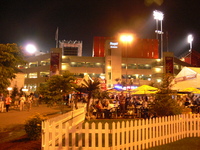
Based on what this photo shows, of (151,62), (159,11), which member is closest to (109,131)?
(151,62)

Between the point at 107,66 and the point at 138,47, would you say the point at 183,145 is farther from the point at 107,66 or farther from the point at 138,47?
the point at 138,47

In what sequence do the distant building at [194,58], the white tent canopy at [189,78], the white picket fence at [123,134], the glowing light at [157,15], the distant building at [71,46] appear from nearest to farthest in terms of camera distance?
the white picket fence at [123,134] < the white tent canopy at [189,78] < the glowing light at [157,15] < the distant building at [194,58] < the distant building at [71,46]

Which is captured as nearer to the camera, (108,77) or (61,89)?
(61,89)

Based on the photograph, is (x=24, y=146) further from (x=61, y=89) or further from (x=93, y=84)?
(x=93, y=84)

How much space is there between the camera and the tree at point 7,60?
24.4 feet

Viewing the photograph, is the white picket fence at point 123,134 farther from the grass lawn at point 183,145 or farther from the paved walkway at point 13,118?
the paved walkway at point 13,118

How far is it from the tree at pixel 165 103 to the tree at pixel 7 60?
6.40 meters

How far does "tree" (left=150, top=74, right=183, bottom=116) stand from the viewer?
9.75 meters

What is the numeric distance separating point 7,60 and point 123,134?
4.95m

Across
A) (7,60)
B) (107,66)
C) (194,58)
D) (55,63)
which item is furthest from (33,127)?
(194,58)

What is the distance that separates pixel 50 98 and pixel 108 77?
4202 centimetres

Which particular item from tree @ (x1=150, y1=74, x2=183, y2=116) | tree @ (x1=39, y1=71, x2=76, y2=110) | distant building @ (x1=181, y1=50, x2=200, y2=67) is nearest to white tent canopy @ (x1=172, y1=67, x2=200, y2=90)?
tree @ (x1=150, y1=74, x2=183, y2=116)

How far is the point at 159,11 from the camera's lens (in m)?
62.3

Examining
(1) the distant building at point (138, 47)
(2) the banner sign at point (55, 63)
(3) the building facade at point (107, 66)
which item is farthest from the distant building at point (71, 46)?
(2) the banner sign at point (55, 63)
